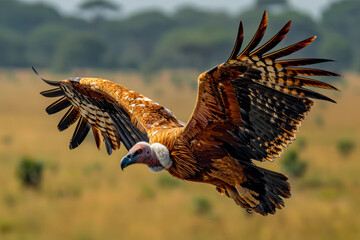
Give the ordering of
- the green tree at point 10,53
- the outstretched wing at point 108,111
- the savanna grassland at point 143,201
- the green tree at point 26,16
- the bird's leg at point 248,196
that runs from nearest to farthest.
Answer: the bird's leg at point 248,196 < the outstretched wing at point 108,111 < the savanna grassland at point 143,201 < the green tree at point 10,53 < the green tree at point 26,16

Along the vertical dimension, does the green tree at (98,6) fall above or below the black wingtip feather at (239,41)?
above

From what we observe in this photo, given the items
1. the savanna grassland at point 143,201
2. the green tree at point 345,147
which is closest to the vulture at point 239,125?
the savanna grassland at point 143,201

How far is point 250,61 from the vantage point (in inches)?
230

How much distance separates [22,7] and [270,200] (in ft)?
274

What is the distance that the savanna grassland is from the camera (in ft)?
66.7

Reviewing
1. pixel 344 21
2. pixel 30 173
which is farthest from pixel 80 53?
pixel 30 173

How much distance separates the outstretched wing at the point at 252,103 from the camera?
227 inches

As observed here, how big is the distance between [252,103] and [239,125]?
259mm

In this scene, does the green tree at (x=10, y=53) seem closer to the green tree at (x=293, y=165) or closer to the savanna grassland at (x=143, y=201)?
the savanna grassland at (x=143, y=201)

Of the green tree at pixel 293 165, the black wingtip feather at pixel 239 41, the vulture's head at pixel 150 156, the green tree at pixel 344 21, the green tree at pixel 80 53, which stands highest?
the green tree at pixel 344 21

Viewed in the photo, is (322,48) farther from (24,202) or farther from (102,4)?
(24,202)

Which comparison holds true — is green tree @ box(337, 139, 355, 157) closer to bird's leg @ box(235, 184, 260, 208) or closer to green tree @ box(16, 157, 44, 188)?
green tree @ box(16, 157, 44, 188)

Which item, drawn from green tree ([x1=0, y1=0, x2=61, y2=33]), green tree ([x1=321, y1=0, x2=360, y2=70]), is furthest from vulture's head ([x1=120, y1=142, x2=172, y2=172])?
green tree ([x1=0, y1=0, x2=61, y2=33])

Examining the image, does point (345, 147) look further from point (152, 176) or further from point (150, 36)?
point (150, 36)
